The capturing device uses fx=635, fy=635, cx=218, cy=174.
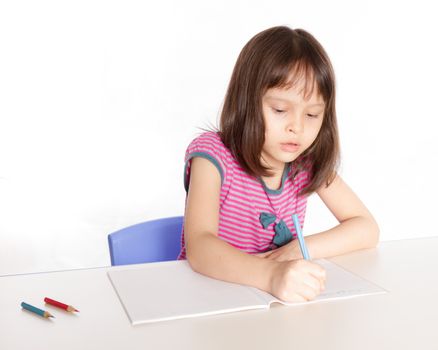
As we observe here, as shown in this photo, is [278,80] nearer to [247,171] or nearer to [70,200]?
[247,171]

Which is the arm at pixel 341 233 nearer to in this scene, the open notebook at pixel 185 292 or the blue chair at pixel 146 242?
the open notebook at pixel 185 292

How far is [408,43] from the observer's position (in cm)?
342

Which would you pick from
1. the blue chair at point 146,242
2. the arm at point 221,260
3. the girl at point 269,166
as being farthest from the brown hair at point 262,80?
the blue chair at point 146,242

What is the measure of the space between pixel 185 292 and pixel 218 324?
13 cm

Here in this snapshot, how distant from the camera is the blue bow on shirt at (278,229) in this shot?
1391 mm

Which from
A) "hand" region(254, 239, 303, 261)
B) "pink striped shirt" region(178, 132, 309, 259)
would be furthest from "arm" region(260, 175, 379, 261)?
"pink striped shirt" region(178, 132, 309, 259)

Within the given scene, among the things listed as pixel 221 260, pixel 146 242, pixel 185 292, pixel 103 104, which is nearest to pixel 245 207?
pixel 146 242

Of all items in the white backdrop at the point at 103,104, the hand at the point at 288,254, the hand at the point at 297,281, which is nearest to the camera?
the hand at the point at 297,281

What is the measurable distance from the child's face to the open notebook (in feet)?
1.02

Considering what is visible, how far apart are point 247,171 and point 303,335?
0.64 meters

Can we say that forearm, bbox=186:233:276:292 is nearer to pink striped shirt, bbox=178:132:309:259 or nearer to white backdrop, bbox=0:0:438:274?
pink striped shirt, bbox=178:132:309:259

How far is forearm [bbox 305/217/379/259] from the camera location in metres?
1.21

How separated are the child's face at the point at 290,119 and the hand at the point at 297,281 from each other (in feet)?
1.28

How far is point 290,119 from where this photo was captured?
1.29m
